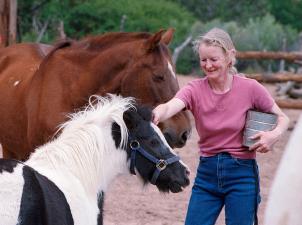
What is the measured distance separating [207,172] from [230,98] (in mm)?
416

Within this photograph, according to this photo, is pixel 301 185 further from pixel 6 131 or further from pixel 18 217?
pixel 6 131

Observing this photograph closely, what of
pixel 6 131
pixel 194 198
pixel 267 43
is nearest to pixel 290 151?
pixel 194 198

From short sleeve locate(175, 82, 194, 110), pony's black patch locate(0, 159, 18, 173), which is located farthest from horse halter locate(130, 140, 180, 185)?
pony's black patch locate(0, 159, 18, 173)

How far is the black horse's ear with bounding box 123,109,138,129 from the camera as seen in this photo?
3.36 metres

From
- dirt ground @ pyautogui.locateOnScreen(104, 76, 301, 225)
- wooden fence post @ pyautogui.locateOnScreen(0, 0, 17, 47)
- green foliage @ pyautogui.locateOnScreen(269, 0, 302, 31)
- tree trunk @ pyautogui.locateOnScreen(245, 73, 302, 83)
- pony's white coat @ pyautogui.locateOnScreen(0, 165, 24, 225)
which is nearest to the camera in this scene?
pony's white coat @ pyautogui.locateOnScreen(0, 165, 24, 225)

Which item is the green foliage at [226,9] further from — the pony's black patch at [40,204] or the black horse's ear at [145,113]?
the pony's black patch at [40,204]

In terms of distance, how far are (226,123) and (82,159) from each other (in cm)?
76

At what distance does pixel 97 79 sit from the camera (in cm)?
482

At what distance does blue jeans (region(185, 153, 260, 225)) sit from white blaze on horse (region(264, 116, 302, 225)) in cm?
264

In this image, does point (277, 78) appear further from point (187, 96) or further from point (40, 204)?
point (40, 204)

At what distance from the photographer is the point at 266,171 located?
956cm

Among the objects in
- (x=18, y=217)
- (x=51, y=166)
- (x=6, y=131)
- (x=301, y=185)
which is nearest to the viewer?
(x=301, y=185)

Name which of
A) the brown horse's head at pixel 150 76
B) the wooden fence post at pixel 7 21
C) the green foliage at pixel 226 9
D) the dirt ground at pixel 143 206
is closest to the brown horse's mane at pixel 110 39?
the brown horse's head at pixel 150 76

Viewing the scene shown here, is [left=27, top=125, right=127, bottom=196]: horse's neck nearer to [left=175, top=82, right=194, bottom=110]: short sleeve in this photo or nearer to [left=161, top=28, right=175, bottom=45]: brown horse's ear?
[left=175, top=82, right=194, bottom=110]: short sleeve
